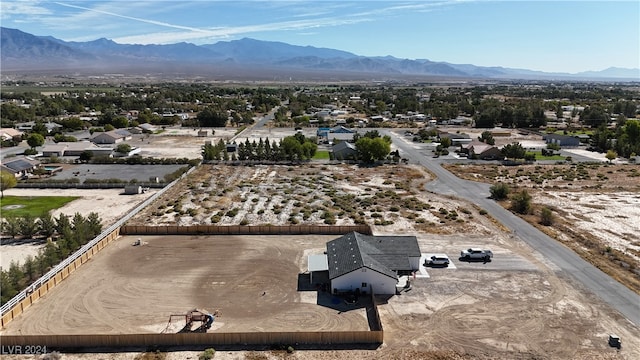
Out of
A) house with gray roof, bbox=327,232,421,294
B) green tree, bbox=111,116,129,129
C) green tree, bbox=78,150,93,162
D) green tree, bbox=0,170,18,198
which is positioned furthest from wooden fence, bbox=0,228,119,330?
green tree, bbox=111,116,129,129

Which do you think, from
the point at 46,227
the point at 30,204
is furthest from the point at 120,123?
the point at 46,227

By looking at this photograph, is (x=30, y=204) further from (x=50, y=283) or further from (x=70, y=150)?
(x=70, y=150)

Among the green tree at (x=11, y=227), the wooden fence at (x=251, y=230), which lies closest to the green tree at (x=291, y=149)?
the wooden fence at (x=251, y=230)

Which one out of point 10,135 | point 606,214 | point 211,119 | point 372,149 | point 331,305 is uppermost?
point 211,119

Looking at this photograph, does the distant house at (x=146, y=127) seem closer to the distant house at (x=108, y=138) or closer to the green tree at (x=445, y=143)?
the distant house at (x=108, y=138)

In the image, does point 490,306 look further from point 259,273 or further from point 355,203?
point 355,203
